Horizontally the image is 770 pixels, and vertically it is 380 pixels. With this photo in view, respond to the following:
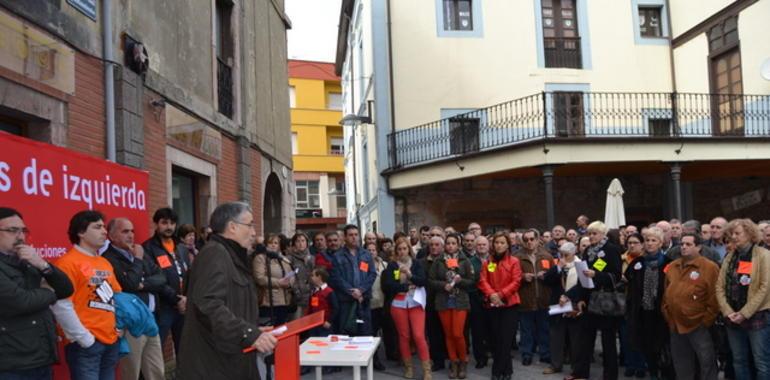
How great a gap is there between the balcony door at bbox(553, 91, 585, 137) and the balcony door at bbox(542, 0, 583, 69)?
1179 mm

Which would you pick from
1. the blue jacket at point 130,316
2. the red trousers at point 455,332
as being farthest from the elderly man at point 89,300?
the red trousers at point 455,332

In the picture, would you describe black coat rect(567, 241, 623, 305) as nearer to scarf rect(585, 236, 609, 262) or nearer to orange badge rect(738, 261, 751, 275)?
scarf rect(585, 236, 609, 262)

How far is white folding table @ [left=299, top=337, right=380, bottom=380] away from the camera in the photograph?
5547mm

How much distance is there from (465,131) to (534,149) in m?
3.13

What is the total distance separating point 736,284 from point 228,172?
783 centimetres

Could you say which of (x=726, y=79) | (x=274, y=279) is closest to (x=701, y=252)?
(x=274, y=279)

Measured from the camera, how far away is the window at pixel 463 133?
18938 millimetres

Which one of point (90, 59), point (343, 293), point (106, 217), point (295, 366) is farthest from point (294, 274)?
point (295, 366)

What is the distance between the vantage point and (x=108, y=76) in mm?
7066

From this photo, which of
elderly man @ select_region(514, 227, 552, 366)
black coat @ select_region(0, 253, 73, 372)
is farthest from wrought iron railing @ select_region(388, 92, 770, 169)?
black coat @ select_region(0, 253, 73, 372)

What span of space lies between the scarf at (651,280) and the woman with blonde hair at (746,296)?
688 mm

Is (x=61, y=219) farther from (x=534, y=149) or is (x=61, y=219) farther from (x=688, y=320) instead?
(x=534, y=149)

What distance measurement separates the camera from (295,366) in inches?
159

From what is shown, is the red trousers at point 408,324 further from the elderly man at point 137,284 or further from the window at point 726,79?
the window at point 726,79
